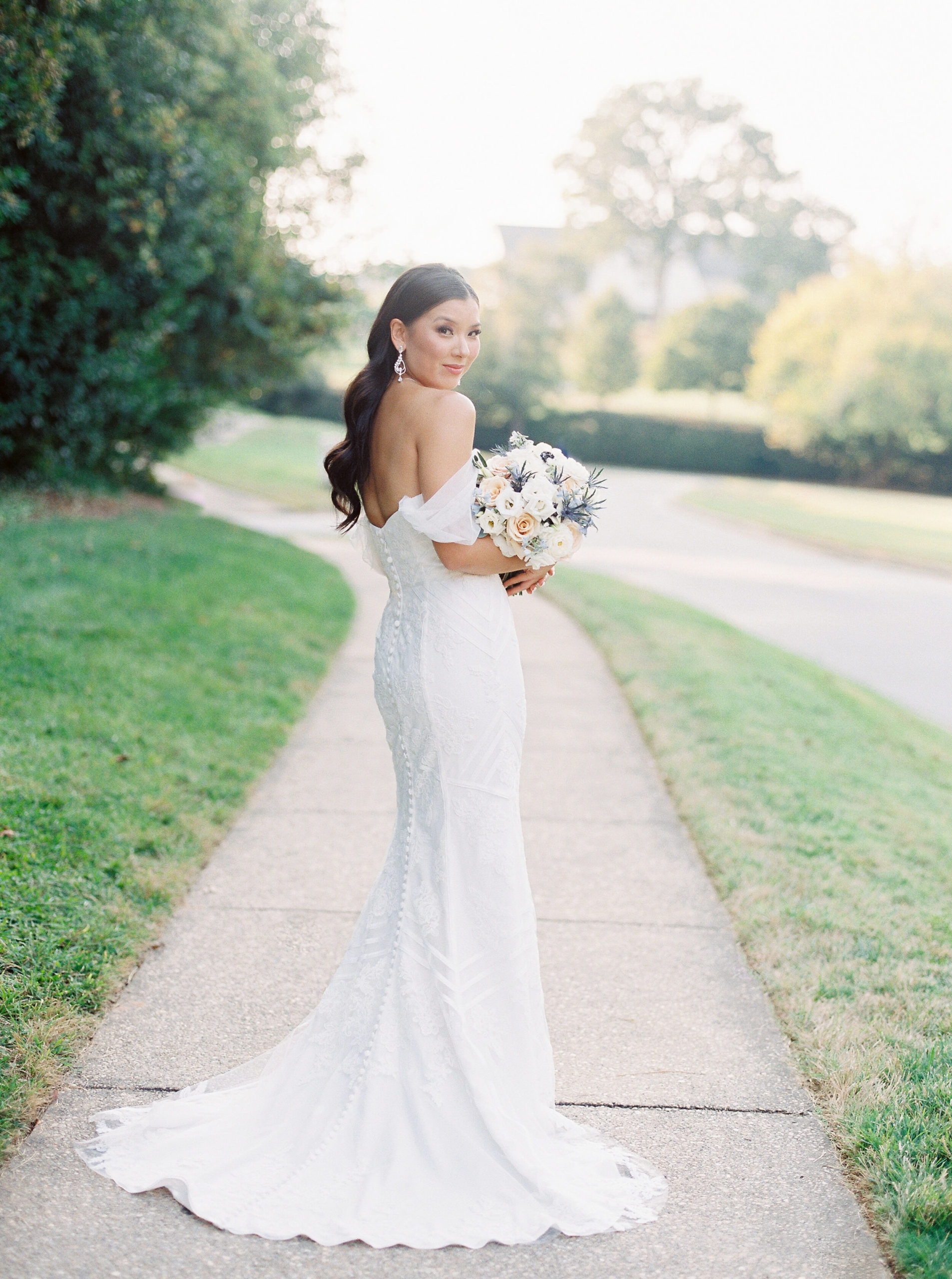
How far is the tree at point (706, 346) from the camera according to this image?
170 ft

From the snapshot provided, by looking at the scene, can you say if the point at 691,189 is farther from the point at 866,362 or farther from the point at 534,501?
the point at 534,501

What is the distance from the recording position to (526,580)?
2.95 metres

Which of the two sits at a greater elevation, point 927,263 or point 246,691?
point 927,263

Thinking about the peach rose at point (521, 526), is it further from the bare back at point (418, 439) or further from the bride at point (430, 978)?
the bare back at point (418, 439)

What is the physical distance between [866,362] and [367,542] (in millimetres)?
41552

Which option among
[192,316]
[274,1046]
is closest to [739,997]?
[274,1046]

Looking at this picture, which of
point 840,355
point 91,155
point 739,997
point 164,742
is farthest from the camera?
point 840,355

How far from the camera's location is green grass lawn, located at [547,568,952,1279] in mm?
2895

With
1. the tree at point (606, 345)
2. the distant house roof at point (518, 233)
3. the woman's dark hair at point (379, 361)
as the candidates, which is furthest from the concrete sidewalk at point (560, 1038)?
the distant house roof at point (518, 233)

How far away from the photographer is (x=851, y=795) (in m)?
6.31

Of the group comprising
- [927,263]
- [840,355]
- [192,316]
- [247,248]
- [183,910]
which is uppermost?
[927,263]

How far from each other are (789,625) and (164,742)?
961cm

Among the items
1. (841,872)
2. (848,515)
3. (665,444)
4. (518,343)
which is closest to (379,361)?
(841,872)

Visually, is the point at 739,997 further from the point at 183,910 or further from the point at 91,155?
the point at 91,155
